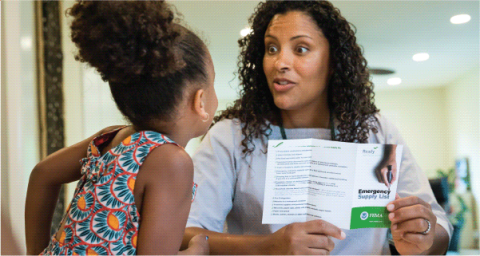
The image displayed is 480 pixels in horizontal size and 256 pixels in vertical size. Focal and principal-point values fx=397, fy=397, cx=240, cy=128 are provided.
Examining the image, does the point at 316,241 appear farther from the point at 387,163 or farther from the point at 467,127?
the point at 467,127

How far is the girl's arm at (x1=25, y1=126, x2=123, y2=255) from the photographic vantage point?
0.67 meters

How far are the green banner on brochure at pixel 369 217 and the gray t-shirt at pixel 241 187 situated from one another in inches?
8.2

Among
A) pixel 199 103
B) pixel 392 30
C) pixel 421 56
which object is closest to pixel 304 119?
pixel 199 103

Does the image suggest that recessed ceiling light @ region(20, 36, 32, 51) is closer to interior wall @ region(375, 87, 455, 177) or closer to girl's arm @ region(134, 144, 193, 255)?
girl's arm @ region(134, 144, 193, 255)

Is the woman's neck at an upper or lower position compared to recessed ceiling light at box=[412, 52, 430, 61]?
lower

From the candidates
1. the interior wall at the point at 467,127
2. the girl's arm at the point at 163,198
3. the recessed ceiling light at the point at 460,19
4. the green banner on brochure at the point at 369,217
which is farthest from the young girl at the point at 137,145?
the interior wall at the point at 467,127

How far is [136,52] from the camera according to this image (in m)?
0.54

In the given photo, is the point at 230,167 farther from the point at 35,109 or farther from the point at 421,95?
the point at 421,95

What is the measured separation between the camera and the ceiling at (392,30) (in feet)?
10.4

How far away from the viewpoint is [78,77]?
2371mm

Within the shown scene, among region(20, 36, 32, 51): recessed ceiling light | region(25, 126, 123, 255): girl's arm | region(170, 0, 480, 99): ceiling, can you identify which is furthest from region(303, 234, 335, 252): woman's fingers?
region(170, 0, 480, 99): ceiling

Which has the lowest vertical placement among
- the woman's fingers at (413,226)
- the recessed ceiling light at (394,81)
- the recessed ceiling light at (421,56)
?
the woman's fingers at (413,226)

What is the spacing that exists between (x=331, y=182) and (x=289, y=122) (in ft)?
1.18

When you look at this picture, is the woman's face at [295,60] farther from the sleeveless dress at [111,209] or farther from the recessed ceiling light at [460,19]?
the recessed ceiling light at [460,19]
